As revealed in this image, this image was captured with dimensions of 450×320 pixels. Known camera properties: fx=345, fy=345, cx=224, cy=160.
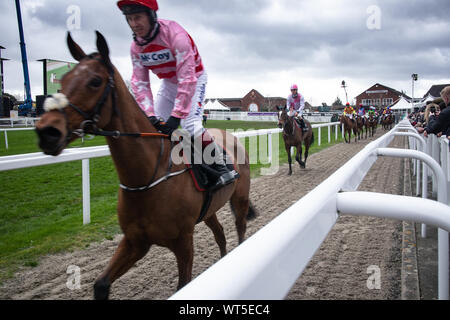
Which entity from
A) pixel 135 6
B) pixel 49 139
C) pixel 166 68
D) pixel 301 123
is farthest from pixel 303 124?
pixel 49 139

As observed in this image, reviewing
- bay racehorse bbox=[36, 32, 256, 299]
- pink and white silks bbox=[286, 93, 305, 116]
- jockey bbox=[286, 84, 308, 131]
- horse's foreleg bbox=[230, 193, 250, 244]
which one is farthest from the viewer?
pink and white silks bbox=[286, 93, 305, 116]

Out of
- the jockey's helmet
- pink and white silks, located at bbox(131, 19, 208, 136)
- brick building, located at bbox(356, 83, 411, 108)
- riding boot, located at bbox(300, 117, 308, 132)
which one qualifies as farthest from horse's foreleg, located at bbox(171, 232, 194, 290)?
brick building, located at bbox(356, 83, 411, 108)

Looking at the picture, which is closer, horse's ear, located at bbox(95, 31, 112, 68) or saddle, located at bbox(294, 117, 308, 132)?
horse's ear, located at bbox(95, 31, 112, 68)

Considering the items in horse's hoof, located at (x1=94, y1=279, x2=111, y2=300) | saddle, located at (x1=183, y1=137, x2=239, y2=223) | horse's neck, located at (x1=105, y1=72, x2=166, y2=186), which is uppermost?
horse's neck, located at (x1=105, y1=72, x2=166, y2=186)

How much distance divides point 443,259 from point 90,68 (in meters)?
2.08

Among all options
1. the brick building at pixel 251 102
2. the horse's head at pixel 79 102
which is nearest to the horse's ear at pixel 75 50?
the horse's head at pixel 79 102

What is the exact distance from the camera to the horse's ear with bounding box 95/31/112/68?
5.84 ft

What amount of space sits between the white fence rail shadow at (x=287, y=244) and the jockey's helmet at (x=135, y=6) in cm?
158

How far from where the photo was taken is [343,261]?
3207mm

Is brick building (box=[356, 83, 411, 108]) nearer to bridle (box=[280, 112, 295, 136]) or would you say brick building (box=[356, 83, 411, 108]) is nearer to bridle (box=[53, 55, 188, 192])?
bridle (box=[280, 112, 295, 136])

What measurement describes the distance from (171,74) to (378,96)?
2974 inches

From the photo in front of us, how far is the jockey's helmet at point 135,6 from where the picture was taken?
210 centimetres

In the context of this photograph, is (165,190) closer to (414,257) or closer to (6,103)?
(414,257)

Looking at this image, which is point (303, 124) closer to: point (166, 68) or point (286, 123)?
point (286, 123)
